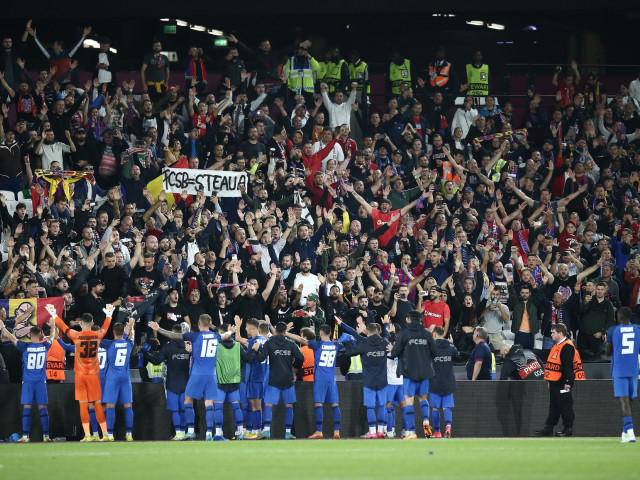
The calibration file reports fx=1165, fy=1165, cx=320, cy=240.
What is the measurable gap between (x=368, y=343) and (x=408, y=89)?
9.35m

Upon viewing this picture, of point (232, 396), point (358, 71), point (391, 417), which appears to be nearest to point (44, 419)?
point (232, 396)

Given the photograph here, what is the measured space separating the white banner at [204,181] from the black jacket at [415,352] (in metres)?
6.06

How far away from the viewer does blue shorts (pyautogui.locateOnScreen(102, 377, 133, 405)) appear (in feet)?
59.2

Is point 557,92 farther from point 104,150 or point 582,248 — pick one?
point 104,150

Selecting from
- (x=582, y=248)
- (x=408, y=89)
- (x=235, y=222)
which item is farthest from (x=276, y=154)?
(x=582, y=248)

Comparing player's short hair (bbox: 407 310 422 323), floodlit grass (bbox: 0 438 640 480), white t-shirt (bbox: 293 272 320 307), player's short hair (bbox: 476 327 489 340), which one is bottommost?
floodlit grass (bbox: 0 438 640 480)

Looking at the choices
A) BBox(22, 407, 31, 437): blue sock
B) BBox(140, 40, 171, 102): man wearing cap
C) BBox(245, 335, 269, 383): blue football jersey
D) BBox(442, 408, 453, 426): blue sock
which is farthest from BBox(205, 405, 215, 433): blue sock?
BBox(140, 40, 171, 102): man wearing cap

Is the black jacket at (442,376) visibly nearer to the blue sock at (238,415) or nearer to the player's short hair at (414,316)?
the player's short hair at (414,316)

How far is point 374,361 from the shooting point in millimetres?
18219

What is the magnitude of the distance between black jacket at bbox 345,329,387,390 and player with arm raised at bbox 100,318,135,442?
3.60 m

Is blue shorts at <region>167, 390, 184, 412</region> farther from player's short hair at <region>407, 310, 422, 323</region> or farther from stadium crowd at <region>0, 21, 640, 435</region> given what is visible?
player's short hair at <region>407, 310, 422, 323</region>

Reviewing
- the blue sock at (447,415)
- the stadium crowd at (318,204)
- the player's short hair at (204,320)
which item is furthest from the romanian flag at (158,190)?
the blue sock at (447,415)

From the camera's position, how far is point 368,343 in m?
18.3

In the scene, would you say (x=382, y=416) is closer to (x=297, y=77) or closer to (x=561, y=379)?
(x=561, y=379)
